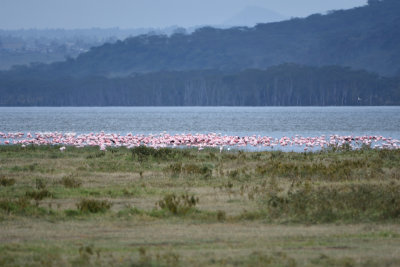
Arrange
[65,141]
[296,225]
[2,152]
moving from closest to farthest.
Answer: [296,225]
[2,152]
[65,141]

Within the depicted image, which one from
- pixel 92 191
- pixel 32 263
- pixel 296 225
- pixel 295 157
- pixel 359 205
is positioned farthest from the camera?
pixel 295 157

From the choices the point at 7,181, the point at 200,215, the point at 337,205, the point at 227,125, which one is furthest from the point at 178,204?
the point at 227,125

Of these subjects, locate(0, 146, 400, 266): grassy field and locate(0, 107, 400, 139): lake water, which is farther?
locate(0, 107, 400, 139): lake water

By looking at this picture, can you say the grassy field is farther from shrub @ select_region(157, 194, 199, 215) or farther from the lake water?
the lake water

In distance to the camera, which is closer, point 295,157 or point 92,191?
point 92,191

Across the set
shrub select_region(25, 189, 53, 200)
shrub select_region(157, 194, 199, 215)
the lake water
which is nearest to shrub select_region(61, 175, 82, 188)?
shrub select_region(25, 189, 53, 200)

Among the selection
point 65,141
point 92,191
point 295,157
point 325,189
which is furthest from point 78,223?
point 65,141

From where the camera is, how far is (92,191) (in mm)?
19531

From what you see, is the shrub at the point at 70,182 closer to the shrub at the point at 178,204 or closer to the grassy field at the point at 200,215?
the grassy field at the point at 200,215

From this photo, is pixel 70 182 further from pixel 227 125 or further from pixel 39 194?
pixel 227 125

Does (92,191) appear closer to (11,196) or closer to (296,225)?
(11,196)

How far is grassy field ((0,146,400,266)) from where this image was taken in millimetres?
11891

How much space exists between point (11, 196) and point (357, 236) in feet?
27.7

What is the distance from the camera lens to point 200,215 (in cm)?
1588
